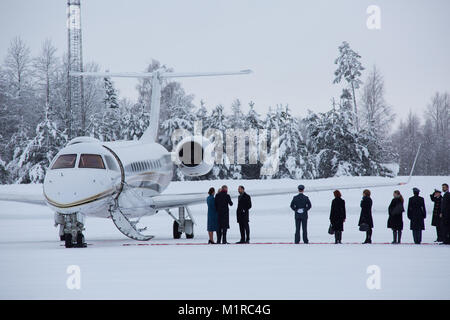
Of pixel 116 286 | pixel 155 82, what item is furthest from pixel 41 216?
pixel 116 286

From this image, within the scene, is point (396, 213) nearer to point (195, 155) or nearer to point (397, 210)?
point (397, 210)

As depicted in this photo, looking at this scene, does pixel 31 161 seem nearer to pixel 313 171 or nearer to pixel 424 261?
pixel 313 171

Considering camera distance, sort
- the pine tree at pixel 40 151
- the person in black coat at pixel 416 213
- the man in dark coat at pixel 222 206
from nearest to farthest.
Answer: the person in black coat at pixel 416 213 < the man in dark coat at pixel 222 206 < the pine tree at pixel 40 151

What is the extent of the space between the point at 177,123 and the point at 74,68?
383 inches

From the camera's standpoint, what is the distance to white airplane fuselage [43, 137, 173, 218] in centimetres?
1922

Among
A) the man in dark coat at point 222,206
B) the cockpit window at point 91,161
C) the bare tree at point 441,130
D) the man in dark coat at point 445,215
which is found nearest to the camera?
the man in dark coat at point 445,215

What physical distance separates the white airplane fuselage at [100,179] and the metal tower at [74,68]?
33.5 metres

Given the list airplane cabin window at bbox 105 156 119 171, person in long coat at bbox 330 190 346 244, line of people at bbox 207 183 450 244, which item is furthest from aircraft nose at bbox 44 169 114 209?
person in long coat at bbox 330 190 346 244

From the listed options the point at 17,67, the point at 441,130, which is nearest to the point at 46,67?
the point at 17,67

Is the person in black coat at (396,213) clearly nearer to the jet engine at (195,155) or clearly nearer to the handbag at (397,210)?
the handbag at (397,210)

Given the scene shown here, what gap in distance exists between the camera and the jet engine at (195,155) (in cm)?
2567

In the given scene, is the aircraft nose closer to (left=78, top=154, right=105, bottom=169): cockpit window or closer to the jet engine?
(left=78, top=154, right=105, bottom=169): cockpit window

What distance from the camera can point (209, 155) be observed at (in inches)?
1022

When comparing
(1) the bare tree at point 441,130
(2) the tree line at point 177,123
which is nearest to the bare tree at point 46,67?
(2) the tree line at point 177,123
